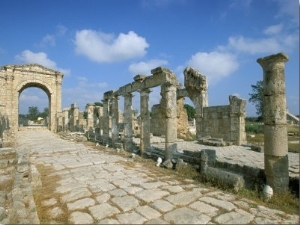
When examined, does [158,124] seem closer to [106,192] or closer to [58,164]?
[58,164]

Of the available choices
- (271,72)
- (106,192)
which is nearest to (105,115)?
(106,192)

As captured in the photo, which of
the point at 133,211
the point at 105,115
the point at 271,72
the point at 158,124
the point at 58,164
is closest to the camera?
the point at 133,211

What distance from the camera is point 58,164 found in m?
7.71

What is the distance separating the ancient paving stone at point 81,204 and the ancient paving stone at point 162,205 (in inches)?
45.1

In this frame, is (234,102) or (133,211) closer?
→ (133,211)

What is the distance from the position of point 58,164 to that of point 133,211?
16.0 ft

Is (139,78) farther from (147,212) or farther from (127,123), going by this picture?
(147,212)

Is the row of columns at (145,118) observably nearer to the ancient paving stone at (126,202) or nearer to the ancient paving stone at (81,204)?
the ancient paving stone at (126,202)

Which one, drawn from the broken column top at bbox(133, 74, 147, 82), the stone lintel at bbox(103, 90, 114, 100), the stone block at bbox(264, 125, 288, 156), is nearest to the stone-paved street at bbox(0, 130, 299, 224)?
the stone block at bbox(264, 125, 288, 156)

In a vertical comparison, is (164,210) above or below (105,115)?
below

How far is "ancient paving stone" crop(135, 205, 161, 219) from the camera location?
3579 mm

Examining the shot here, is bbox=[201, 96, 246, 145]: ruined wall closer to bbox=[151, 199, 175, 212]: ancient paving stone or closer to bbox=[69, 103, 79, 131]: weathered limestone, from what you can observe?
bbox=[151, 199, 175, 212]: ancient paving stone

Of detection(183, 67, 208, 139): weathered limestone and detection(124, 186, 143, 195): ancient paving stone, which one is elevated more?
detection(183, 67, 208, 139): weathered limestone

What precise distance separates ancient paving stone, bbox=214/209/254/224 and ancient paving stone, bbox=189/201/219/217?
0.50 feet
